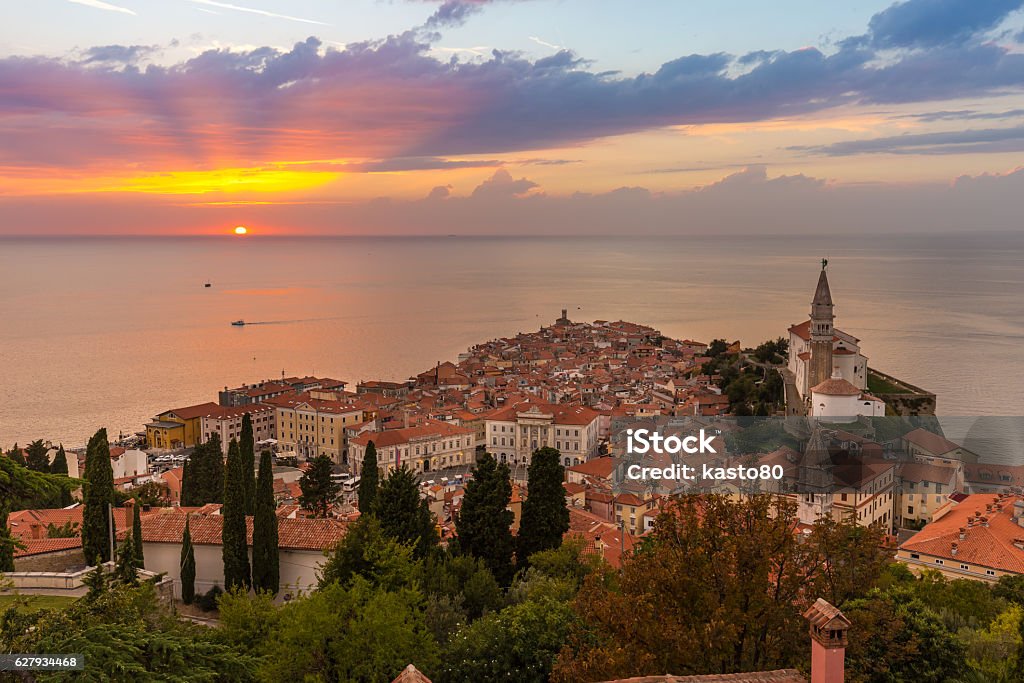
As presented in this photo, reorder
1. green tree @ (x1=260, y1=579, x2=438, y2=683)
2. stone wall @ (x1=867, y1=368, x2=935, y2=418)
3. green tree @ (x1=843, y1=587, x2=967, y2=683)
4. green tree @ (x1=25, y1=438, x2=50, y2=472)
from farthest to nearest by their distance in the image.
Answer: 1. stone wall @ (x1=867, y1=368, x2=935, y2=418)
2. green tree @ (x1=25, y1=438, x2=50, y2=472)
3. green tree @ (x1=260, y1=579, x2=438, y2=683)
4. green tree @ (x1=843, y1=587, x2=967, y2=683)

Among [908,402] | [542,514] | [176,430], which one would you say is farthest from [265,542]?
[908,402]

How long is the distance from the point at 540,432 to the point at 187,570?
24.1 metres

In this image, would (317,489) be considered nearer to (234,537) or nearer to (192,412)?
(234,537)

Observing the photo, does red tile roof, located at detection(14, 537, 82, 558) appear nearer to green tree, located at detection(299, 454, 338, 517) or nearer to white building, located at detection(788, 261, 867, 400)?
green tree, located at detection(299, 454, 338, 517)

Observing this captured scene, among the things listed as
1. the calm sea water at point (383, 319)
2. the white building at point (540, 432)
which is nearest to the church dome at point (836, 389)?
the white building at point (540, 432)

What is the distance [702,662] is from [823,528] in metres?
1.98

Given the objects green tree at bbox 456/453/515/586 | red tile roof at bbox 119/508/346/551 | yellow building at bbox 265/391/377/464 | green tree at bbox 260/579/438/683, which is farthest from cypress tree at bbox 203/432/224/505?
green tree at bbox 260/579/438/683

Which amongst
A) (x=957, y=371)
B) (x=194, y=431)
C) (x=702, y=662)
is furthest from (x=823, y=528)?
(x=957, y=371)

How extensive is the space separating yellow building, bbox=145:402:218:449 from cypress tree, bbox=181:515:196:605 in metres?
26.4

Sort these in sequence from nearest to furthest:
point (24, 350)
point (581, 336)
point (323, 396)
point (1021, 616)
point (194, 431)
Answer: point (1021, 616) → point (194, 431) → point (323, 396) → point (24, 350) → point (581, 336)

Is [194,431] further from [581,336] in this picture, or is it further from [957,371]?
[957,371]

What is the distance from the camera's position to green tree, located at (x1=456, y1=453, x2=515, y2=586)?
1209cm

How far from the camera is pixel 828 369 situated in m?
32.8

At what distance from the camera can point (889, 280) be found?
4493 inches
